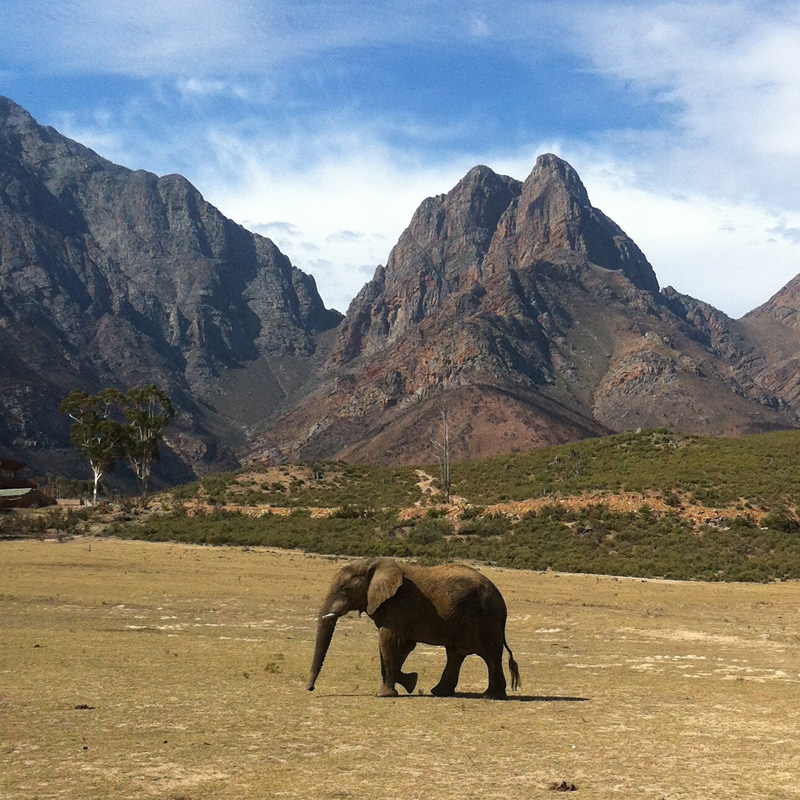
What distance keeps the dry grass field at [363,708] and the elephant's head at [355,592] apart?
0.85 metres

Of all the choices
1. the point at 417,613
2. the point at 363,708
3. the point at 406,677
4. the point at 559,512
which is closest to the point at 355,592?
the point at 417,613

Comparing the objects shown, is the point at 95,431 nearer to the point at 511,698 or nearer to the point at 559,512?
the point at 559,512

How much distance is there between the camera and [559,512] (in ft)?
172

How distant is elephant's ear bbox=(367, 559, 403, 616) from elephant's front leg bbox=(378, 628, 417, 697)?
477 millimetres

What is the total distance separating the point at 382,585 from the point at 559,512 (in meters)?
39.9

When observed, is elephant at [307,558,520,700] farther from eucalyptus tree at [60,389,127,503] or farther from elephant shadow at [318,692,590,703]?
eucalyptus tree at [60,389,127,503]

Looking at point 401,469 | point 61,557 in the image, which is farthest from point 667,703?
point 401,469

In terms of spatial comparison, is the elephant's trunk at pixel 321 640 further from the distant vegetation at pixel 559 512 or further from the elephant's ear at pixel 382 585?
the distant vegetation at pixel 559 512

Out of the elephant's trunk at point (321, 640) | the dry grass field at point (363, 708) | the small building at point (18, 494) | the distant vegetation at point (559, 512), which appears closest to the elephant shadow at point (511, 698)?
the dry grass field at point (363, 708)

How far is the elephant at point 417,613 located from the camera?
1397cm

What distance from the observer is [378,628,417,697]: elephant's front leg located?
1397 cm

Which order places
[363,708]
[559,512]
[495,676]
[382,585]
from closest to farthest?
[363,708], [382,585], [495,676], [559,512]

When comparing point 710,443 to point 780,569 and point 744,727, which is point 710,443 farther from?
point 744,727

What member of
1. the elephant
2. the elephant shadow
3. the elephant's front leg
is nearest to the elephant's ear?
the elephant
